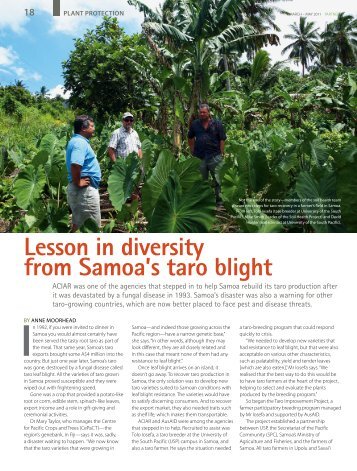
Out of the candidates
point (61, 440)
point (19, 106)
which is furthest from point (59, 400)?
point (19, 106)

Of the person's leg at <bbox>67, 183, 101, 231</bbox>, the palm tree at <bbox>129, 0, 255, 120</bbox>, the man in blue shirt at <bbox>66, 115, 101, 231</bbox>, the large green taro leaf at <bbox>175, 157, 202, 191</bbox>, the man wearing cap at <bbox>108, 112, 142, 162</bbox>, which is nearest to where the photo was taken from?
the large green taro leaf at <bbox>175, 157, 202, 191</bbox>

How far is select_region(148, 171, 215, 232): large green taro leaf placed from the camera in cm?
253

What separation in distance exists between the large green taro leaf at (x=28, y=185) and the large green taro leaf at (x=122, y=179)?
2.39 ft

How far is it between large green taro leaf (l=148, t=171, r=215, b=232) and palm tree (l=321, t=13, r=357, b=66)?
27368 mm

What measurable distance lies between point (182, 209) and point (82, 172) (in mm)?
924

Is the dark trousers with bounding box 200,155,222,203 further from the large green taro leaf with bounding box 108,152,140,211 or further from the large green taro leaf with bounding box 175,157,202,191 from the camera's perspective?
the large green taro leaf with bounding box 175,157,202,191

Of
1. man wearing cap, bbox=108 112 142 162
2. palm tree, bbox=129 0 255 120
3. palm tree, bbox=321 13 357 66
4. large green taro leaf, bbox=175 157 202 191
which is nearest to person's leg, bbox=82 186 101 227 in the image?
large green taro leaf, bbox=175 157 202 191

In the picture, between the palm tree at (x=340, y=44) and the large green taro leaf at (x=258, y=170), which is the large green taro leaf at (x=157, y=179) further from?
the palm tree at (x=340, y=44)

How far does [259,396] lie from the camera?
226 centimetres

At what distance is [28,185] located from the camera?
13.4ft

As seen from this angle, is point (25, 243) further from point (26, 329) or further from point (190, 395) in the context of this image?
point (190, 395)

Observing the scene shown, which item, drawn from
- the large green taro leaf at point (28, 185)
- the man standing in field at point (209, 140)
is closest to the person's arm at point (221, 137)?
the man standing in field at point (209, 140)

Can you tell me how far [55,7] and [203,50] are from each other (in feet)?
17.1

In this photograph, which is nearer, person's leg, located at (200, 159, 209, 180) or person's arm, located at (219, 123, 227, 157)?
person's arm, located at (219, 123, 227, 157)
